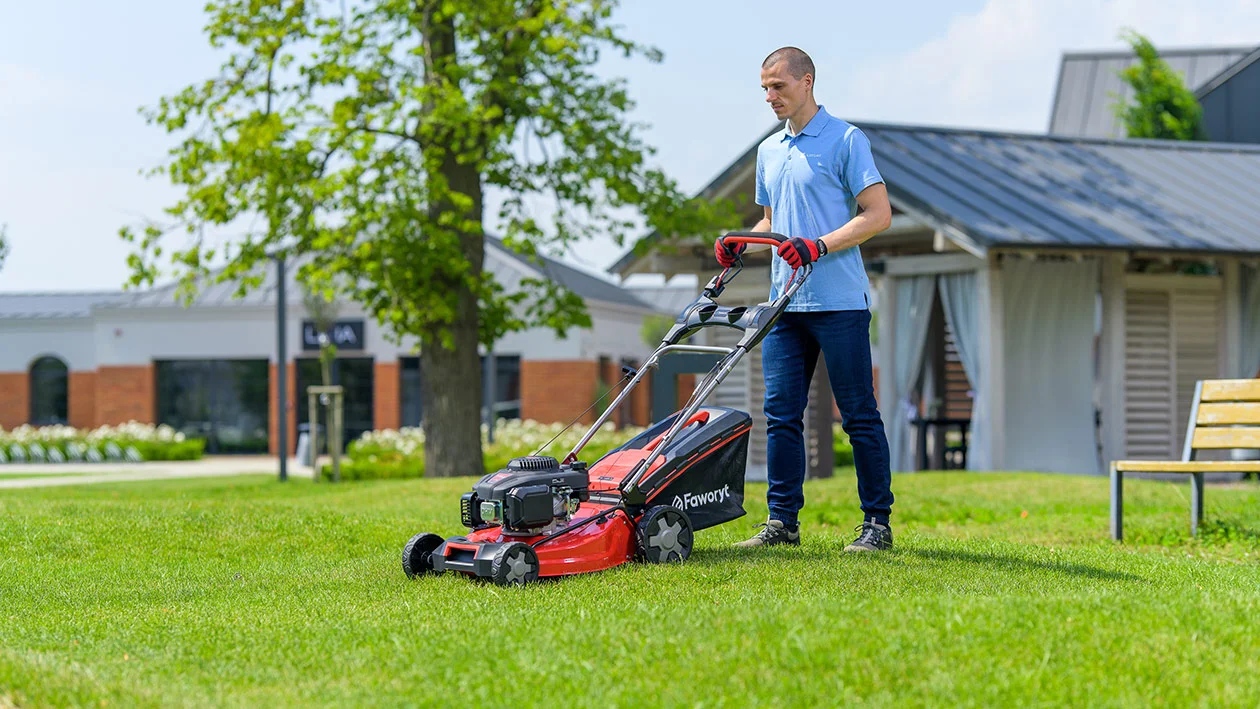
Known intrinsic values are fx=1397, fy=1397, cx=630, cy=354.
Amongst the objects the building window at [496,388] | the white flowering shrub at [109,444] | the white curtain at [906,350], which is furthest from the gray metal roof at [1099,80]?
the white flowering shrub at [109,444]

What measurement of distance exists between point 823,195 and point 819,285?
409 millimetres

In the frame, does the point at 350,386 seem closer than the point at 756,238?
No

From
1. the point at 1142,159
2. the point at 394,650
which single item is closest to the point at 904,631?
the point at 394,650

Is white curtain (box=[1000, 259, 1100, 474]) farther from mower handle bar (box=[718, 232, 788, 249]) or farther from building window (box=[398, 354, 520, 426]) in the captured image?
building window (box=[398, 354, 520, 426])

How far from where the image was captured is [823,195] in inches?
240

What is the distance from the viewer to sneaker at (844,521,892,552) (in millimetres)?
6133

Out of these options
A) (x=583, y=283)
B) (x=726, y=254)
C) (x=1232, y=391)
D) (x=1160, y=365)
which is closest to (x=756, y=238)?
(x=726, y=254)

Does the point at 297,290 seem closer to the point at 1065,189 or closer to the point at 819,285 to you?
the point at 1065,189

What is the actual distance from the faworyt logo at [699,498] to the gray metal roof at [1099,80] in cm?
2963

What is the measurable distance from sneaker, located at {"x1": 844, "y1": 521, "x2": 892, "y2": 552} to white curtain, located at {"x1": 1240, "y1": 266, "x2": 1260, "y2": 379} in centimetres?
1202

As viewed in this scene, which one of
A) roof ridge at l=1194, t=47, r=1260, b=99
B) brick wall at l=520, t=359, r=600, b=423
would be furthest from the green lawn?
brick wall at l=520, t=359, r=600, b=423

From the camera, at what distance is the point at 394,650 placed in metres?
4.16

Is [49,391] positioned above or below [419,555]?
above

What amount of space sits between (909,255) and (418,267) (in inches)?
224
